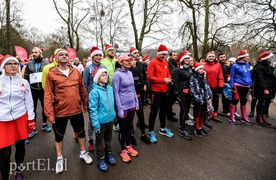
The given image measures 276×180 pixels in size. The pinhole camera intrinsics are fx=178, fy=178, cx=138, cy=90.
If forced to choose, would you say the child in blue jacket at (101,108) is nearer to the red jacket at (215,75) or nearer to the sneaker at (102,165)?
the sneaker at (102,165)

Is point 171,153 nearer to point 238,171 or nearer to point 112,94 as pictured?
point 238,171

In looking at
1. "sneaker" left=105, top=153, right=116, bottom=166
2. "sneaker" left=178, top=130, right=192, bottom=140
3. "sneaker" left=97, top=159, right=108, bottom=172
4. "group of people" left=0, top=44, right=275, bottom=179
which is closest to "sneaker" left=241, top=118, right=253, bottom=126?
"group of people" left=0, top=44, right=275, bottom=179

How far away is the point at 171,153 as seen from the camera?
3.61 m

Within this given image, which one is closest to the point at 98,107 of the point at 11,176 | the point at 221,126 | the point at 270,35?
the point at 11,176

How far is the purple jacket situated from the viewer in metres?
3.23

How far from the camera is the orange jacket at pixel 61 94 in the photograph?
2.77m

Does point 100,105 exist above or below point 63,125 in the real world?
above

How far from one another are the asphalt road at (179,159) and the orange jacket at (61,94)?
1035 millimetres

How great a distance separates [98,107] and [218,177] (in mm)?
2269

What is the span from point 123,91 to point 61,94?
107 cm

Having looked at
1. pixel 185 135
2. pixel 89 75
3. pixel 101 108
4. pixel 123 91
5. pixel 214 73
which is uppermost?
pixel 89 75

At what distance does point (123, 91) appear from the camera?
131 inches

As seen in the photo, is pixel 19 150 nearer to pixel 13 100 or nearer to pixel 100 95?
pixel 13 100

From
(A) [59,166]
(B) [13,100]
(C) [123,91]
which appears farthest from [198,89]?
(B) [13,100]
